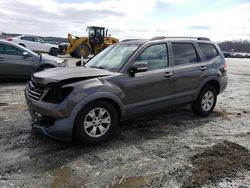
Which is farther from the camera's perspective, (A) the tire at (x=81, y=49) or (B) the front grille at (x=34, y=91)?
(A) the tire at (x=81, y=49)

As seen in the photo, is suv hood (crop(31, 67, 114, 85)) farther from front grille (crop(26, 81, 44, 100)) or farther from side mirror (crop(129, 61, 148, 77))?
side mirror (crop(129, 61, 148, 77))

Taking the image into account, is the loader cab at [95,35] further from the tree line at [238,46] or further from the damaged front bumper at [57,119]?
the tree line at [238,46]

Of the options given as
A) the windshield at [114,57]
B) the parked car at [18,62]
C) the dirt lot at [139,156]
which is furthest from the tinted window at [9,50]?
the windshield at [114,57]

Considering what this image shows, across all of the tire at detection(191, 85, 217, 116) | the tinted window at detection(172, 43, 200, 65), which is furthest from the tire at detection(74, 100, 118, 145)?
the tire at detection(191, 85, 217, 116)

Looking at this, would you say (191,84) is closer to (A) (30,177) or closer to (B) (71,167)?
(B) (71,167)

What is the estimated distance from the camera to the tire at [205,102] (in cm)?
709

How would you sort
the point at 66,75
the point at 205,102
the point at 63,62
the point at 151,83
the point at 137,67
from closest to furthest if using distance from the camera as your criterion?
the point at 66,75 → the point at 137,67 → the point at 151,83 → the point at 205,102 → the point at 63,62

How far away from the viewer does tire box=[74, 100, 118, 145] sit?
4.93 m

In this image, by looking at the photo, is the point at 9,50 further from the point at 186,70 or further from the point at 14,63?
the point at 186,70

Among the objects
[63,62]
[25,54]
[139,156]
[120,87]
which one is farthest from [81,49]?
[139,156]

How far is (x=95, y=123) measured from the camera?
16.8ft

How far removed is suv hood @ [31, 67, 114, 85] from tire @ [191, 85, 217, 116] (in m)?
2.58

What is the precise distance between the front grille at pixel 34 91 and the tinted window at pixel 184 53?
2.76 metres

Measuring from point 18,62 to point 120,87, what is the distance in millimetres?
6817
